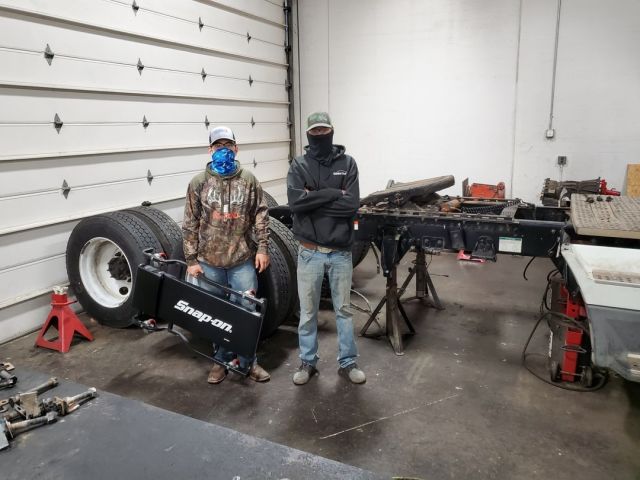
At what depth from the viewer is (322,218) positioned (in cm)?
277

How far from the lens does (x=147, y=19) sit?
4684 mm

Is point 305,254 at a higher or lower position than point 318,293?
higher

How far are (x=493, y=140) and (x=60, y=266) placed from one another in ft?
17.3

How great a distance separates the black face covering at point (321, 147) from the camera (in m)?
2.74

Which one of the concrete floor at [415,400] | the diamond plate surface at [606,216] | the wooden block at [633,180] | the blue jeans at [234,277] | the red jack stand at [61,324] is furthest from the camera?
the wooden block at [633,180]

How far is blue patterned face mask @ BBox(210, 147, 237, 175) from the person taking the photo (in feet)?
9.27

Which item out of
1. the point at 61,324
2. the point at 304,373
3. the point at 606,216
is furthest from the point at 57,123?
the point at 606,216

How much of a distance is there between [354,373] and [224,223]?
1.23m

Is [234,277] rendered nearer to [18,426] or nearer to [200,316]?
[200,316]

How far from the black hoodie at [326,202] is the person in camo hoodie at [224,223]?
0.92 ft

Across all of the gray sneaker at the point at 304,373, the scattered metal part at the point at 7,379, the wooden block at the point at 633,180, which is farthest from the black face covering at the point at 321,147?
the wooden block at the point at 633,180

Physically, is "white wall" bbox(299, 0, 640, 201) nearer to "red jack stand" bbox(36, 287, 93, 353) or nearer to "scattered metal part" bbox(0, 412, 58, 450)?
"red jack stand" bbox(36, 287, 93, 353)

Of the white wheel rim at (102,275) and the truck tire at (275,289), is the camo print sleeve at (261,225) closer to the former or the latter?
the truck tire at (275,289)

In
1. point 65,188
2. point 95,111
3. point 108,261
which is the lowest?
point 108,261
